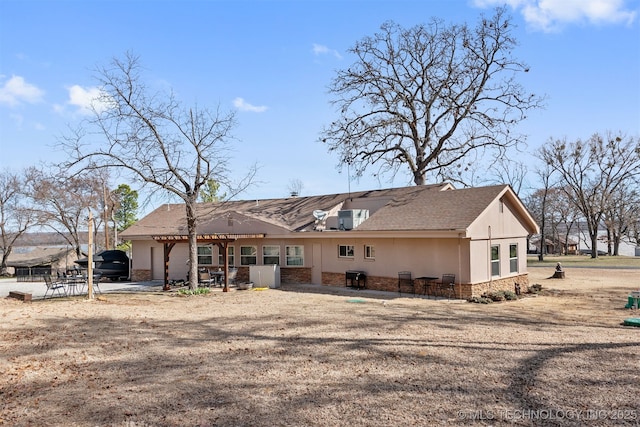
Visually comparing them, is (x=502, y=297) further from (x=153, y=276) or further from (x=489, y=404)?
(x=153, y=276)

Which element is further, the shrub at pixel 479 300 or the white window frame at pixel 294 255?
the white window frame at pixel 294 255

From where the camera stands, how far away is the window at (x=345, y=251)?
20.5 meters

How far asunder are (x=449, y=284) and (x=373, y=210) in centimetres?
644

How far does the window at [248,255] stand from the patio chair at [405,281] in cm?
818

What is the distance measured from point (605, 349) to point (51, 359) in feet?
32.5

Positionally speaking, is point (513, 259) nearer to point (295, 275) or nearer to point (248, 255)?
point (295, 275)

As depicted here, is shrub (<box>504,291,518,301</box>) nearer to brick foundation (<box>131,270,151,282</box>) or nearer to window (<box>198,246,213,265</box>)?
window (<box>198,246,213,265</box>)

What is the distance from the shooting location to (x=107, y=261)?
2694 centimetres

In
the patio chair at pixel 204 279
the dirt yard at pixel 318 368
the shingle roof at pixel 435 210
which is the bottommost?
the dirt yard at pixel 318 368

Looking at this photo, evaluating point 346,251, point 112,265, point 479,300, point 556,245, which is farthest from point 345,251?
point 556,245

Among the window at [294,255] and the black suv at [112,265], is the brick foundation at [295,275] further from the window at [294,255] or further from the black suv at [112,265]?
the black suv at [112,265]

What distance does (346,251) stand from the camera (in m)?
20.7

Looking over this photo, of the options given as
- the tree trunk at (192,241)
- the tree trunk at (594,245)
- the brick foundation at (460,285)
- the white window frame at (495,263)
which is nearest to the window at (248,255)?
the brick foundation at (460,285)

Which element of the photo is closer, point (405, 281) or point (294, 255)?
point (405, 281)
